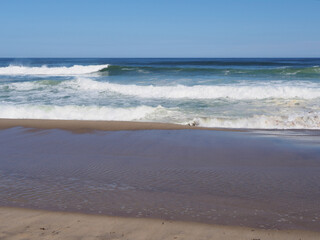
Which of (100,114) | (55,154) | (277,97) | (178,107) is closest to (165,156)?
(55,154)

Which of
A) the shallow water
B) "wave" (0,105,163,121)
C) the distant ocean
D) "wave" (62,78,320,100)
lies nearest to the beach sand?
the shallow water

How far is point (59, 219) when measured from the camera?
2.98 m

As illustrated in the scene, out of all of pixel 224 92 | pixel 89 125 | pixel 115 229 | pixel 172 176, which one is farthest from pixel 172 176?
pixel 224 92

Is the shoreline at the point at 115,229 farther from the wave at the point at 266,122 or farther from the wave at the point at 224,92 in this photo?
the wave at the point at 224,92

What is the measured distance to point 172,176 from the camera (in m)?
4.27

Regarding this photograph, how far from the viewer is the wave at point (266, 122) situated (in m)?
8.15

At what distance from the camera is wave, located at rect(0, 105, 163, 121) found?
986 cm

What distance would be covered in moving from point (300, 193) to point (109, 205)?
2117 millimetres

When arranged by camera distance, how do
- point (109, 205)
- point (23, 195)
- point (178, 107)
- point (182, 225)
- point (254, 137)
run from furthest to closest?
point (178, 107)
point (254, 137)
point (23, 195)
point (109, 205)
point (182, 225)

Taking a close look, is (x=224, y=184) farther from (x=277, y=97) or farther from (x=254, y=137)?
(x=277, y=97)

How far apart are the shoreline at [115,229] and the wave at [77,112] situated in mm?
6579

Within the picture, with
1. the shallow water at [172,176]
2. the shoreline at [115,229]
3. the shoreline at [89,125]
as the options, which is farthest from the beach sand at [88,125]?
the shoreline at [115,229]

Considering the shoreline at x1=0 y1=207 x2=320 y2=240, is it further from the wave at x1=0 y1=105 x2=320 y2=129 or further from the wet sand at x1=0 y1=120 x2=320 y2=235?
the wave at x1=0 y1=105 x2=320 y2=129

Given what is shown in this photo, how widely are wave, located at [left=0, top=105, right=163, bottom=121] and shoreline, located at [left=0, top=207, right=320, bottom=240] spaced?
21.6 ft
